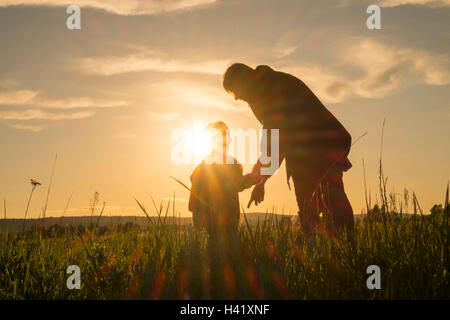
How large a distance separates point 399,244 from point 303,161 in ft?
8.81

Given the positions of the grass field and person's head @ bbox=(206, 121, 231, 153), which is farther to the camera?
person's head @ bbox=(206, 121, 231, 153)

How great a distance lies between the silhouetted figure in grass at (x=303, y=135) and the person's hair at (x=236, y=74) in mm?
102

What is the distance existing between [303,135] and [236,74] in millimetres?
1282

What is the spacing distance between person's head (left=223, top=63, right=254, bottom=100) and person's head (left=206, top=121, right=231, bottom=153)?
107 cm

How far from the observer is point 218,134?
23.1ft

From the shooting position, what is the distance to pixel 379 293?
8.75ft

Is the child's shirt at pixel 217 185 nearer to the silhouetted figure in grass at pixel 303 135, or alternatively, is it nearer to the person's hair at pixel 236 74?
the silhouetted figure in grass at pixel 303 135

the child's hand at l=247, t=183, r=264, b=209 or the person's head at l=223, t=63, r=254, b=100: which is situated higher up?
the person's head at l=223, t=63, r=254, b=100

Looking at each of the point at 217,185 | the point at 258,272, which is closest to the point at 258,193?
the point at 217,185

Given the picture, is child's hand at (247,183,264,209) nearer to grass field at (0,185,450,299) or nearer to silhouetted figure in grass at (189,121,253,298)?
silhouetted figure in grass at (189,121,253,298)

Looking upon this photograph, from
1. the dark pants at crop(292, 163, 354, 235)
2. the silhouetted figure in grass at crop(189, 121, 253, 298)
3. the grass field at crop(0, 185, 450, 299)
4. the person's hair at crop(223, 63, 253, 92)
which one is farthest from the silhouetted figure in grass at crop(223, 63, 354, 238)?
the grass field at crop(0, 185, 450, 299)

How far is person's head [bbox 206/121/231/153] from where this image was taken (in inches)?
276
